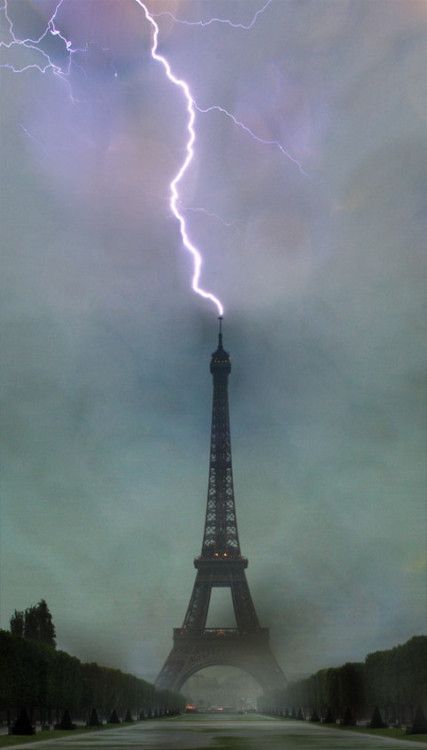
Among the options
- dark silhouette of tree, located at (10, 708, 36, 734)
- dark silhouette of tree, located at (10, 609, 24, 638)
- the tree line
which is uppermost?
dark silhouette of tree, located at (10, 609, 24, 638)

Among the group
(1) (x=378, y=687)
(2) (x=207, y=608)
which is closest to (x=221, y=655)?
(2) (x=207, y=608)

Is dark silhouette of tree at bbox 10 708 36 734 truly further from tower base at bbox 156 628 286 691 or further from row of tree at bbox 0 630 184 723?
tower base at bbox 156 628 286 691

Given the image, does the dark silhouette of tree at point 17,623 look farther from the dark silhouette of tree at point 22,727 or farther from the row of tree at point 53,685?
the dark silhouette of tree at point 22,727

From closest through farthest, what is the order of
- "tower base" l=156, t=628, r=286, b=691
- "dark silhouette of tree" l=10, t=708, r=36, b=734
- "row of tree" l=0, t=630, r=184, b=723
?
1. "dark silhouette of tree" l=10, t=708, r=36, b=734
2. "row of tree" l=0, t=630, r=184, b=723
3. "tower base" l=156, t=628, r=286, b=691

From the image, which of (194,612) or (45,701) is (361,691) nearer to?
(45,701)

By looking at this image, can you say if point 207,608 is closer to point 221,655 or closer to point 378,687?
point 221,655

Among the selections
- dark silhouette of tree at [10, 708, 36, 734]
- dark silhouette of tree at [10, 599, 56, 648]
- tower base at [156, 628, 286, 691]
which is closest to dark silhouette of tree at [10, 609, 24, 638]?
dark silhouette of tree at [10, 599, 56, 648]
